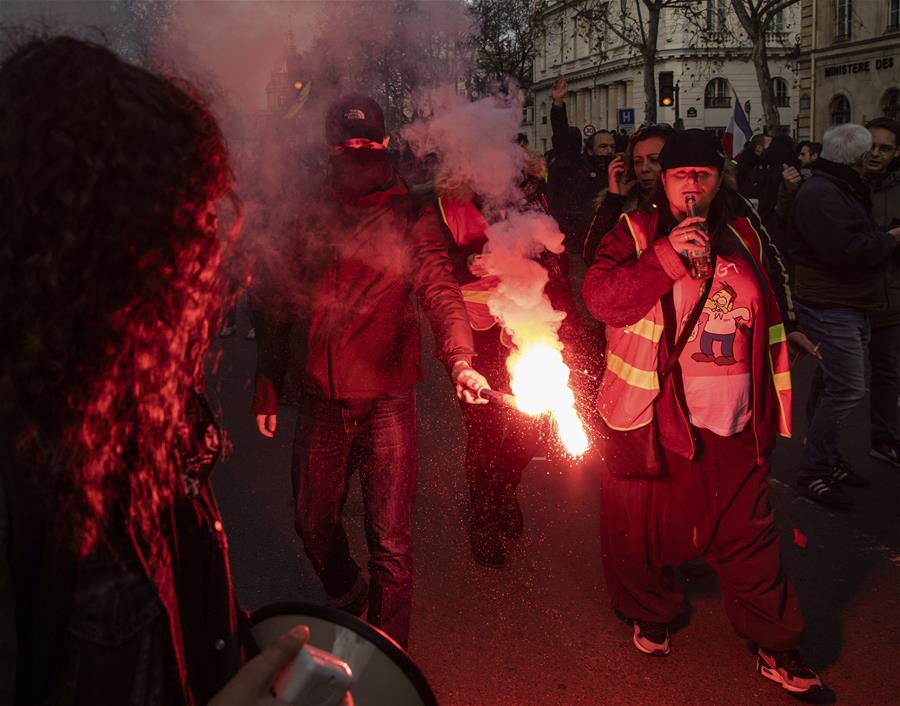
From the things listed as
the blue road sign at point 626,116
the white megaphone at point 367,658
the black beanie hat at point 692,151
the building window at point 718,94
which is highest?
the building window at point 718,94

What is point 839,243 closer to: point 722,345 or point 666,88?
point 722,345

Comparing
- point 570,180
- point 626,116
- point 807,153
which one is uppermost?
point 626,116

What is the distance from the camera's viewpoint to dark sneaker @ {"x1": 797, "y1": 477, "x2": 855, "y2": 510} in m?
5.46

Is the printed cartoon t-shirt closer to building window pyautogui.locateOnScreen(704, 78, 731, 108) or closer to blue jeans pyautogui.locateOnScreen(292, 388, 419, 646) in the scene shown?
blue jeans pyautogui.locateOnScreen(292, 388, 419, 646)

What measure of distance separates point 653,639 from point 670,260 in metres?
1.54

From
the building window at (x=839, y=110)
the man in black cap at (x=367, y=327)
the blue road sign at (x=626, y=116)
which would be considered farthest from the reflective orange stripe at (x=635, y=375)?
the building window at (x=839, y=110)

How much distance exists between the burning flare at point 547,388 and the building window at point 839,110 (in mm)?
38537

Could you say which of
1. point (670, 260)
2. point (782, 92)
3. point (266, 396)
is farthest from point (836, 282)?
point (782, 92)

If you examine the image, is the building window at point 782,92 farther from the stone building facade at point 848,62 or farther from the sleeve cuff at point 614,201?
the sleeve cuff at point 614,201

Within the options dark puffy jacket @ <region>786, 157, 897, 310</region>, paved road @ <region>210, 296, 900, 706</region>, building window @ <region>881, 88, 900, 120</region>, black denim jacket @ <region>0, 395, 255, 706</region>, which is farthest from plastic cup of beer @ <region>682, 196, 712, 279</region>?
building window @ <region>881, 88, 900, 120</region>

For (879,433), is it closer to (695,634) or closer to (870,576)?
(870,576)

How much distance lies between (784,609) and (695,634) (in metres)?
0.57

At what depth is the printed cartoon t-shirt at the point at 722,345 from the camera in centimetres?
355

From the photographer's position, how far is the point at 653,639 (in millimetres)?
3846
